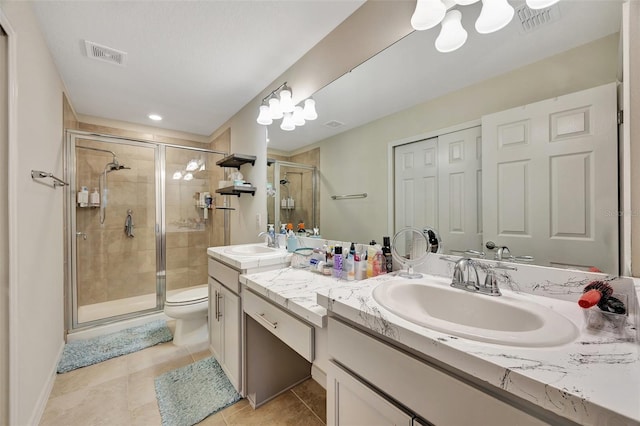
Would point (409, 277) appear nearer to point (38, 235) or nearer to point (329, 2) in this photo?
point (329, 2)

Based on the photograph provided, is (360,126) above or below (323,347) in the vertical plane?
above

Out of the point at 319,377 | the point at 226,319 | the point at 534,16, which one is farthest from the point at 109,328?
the point at 534,16

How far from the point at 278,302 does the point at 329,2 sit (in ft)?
5.23

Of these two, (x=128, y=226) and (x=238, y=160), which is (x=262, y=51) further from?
(x=128, y=226)

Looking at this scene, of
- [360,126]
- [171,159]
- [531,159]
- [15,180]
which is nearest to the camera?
[531,159]

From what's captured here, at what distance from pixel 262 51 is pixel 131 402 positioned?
2438 millimetres

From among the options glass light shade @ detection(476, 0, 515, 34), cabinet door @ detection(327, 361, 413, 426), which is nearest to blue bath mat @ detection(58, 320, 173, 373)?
cabinet door @ detection(327, 361, 413, 426)

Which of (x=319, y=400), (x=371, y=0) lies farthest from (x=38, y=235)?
(x=371, y=0)

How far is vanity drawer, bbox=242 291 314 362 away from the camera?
37.9 inches

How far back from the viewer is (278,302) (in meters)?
1.07

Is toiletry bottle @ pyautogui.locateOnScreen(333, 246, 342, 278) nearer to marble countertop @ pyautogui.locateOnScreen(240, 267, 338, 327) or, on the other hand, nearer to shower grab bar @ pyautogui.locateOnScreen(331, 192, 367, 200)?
marble countertop @ pyautogui.locateOnScreen(240, 267, 338, 327)

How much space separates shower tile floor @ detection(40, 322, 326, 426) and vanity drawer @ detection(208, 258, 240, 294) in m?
0.71

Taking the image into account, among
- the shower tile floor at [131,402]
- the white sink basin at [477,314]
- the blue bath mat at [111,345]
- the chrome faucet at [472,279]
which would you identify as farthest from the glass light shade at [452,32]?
the blue bath mat at [111,345]

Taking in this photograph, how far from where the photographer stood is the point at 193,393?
62.3 inches
